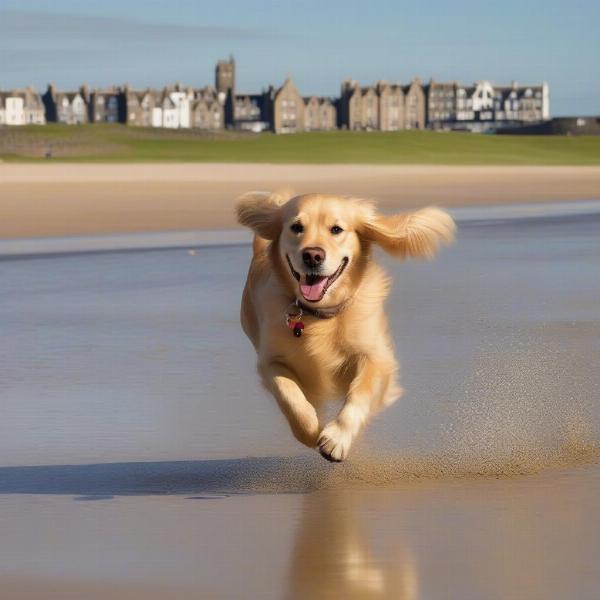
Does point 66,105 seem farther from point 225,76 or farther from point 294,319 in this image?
point 294,319

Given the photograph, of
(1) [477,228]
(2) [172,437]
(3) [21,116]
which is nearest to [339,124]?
(3) [21,116]

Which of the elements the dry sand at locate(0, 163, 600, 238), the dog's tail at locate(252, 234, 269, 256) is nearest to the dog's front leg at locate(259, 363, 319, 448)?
the dog's tail at locate(252, 234, 269, 256)

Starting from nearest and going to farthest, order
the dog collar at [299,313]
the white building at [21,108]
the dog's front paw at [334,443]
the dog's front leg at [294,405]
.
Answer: the dog's front paw at [334,443], the dog's front leg at [294,405], the dog collar at [299,313], the white building at [21,108]

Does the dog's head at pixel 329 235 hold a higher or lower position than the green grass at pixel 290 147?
higher

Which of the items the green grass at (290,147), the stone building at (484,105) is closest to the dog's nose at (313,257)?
the green grass at (290,147)

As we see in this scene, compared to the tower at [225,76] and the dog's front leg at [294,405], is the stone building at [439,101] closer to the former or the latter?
the tower at [225,76]

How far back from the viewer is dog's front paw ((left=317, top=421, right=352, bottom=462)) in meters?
5.56

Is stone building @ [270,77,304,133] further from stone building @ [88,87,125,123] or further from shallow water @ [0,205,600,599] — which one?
shallow water @ [0,205,600,599]

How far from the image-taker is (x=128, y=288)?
42.8ft

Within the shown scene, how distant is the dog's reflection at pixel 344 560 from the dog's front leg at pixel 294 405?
1.61 ft

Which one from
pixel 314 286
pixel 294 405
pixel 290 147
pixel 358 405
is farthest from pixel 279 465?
pixel 290 147

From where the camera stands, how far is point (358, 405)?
19.2ft

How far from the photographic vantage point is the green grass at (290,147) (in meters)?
88.9

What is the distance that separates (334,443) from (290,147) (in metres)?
97.9
